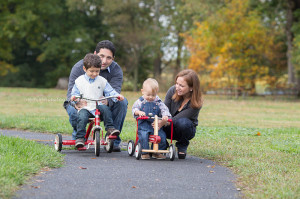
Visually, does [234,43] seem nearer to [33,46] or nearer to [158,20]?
[158,20]

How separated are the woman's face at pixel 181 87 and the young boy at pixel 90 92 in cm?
83

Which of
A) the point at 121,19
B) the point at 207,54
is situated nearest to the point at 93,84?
the point at 207,54

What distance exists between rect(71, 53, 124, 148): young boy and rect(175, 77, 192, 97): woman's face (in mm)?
832

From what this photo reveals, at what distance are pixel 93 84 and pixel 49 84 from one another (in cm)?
3839

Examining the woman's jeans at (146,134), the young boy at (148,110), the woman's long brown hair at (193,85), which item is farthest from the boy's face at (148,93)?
the woman's long brown hair at (193,85)

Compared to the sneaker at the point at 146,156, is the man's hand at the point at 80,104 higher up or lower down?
higher up

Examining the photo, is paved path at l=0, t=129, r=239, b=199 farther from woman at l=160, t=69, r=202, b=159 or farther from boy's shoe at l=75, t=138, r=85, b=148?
woman at l=160, t=69, r=202, b=159

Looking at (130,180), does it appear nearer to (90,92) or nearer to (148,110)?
(148,110)

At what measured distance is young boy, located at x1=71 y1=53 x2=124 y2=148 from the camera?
678 centimetres

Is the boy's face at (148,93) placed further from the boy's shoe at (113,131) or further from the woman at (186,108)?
the boy's shoe at (113,131)

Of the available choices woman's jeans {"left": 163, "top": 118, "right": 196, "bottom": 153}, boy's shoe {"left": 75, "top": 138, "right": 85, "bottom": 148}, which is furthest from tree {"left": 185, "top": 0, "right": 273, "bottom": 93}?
boy's shoe {"left": 75, "top": 138, "right": 85, "bottom": 148}

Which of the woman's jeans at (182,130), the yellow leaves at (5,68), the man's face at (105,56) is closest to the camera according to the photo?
the woman's jeans at (182,130)

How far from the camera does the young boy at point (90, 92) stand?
22.2 ft

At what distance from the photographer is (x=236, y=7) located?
106 ft
